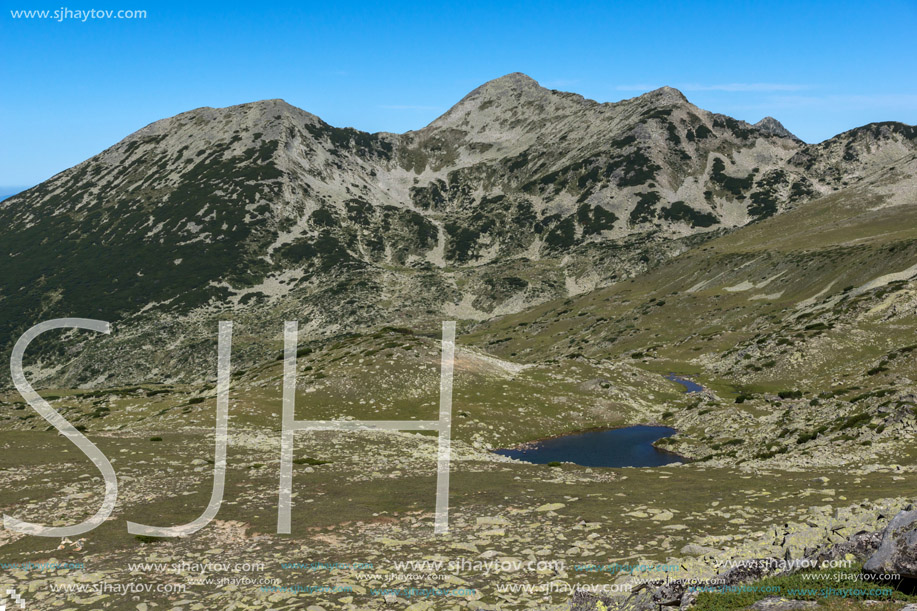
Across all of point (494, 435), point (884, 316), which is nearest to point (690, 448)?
point (494, 435)

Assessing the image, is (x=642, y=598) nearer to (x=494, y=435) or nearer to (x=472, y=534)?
(x=472, y=534)

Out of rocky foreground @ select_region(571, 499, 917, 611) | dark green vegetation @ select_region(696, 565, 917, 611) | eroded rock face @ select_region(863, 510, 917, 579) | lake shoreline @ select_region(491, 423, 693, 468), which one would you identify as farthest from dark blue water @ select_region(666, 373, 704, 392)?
dark green vegetation @ select_region(696, 565, 917, 611)

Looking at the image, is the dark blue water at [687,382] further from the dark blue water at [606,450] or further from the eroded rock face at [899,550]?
the eroded rock face at [899,550]

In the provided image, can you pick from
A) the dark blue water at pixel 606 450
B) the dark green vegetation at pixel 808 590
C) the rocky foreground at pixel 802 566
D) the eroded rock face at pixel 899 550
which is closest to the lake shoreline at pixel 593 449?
the dark blue water at pixel 606 450

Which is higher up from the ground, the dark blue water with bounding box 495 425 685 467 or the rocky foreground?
the rocky foreground

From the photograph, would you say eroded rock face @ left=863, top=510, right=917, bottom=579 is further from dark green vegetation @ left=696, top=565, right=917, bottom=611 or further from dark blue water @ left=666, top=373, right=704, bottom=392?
dark blue water @ left=666, top=373, right=704, bottom=392

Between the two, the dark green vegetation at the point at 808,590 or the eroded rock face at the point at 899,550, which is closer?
the eroded rock face at the point at 899,550
